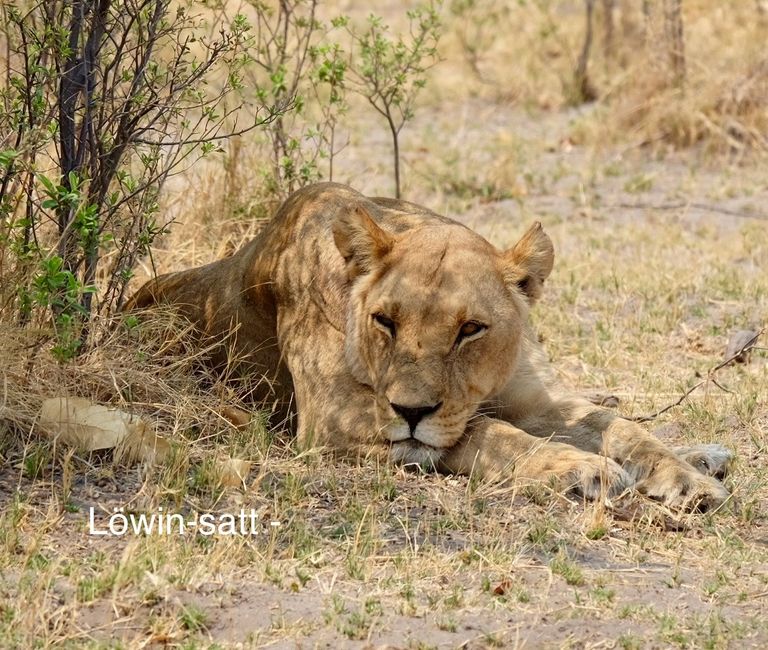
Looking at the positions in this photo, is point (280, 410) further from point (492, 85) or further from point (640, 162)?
point (492, 85)

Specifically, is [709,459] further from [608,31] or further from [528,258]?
[608,31]

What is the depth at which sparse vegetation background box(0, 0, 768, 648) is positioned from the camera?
167 inches

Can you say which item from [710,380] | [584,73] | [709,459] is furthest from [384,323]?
[584,73]

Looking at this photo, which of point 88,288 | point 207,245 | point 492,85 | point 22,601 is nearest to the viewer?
point 22,601

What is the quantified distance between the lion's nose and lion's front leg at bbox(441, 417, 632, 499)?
26 centimetres

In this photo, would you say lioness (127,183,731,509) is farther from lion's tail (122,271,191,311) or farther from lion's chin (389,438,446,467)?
lion's tail (122,271,191,311)

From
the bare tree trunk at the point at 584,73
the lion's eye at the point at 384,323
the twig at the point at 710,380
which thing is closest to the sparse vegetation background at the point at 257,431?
the twig at the point at 710,380

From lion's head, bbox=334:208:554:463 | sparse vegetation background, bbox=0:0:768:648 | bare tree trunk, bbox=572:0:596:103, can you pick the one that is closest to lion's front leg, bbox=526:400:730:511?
sparse vegetation background, bbox=0:0:768:648

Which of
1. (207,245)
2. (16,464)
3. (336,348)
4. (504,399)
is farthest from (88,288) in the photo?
(207,245)

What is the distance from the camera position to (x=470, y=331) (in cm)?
538

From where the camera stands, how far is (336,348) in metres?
5.73

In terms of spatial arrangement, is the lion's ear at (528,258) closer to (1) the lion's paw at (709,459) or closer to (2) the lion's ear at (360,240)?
(2) the lion's ear at (360,240)

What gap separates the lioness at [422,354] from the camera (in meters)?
5.28

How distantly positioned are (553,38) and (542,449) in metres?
9.76
